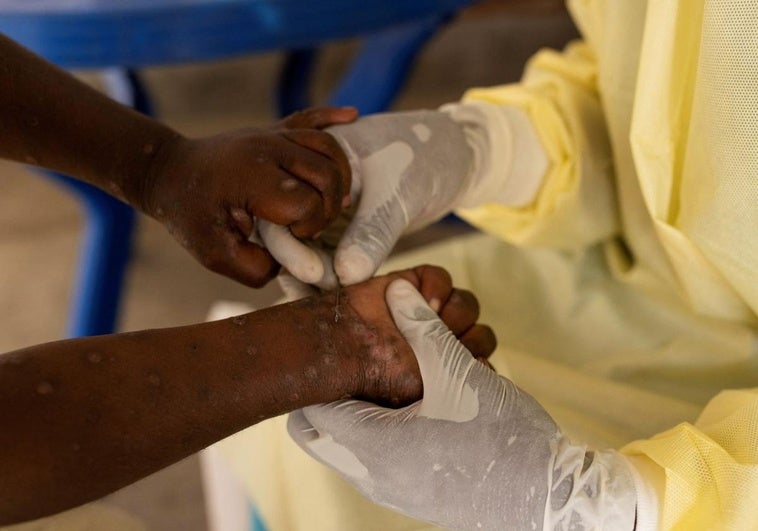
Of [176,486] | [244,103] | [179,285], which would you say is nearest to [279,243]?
[176,486]

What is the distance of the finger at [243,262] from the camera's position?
1.68ft

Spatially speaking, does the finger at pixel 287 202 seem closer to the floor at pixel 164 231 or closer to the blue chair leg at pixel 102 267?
the floor at pixel 164 231

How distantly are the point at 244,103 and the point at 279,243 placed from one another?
152 centimetres

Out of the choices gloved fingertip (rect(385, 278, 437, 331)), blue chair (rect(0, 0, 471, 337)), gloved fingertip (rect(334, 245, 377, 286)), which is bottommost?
gloved fingertip (rect(385, 278, 437, 331))

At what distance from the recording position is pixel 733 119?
0.46m

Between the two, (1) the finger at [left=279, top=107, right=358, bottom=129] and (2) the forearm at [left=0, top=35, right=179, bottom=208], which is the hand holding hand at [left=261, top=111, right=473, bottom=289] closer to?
(1) the finger at [left=279, top=107, right=358, bottom=129]

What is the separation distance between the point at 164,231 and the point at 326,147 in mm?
1175

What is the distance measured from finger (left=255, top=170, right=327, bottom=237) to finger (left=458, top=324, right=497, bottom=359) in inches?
5.5

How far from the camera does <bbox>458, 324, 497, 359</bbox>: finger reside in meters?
0.52

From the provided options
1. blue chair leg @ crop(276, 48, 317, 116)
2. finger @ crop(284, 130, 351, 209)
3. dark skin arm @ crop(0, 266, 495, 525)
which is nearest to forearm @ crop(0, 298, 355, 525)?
dark skin arm @ crop(0, 266, 495, 525)

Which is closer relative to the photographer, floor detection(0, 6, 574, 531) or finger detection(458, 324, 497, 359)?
finger detection(458, 324, 497, 359)

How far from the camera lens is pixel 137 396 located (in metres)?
0.40

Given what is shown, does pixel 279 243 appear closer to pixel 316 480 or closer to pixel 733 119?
pixel 316 480

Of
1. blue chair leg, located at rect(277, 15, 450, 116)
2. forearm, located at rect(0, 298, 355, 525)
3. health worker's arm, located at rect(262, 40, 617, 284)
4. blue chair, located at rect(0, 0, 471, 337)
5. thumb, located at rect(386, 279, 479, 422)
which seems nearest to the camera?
forearm, located at rect(0, 298, 355, 525)
